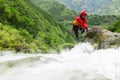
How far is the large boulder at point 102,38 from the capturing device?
2487 cm

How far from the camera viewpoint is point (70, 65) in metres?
18.4

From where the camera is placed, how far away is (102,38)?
2711 centimetres

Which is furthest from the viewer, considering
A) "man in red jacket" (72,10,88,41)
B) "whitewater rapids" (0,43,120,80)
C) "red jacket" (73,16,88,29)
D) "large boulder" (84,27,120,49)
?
"red jacket" (73,16,88,29)

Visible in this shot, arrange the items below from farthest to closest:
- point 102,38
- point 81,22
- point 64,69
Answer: point 81,22 < point 102,38 < point 64,69

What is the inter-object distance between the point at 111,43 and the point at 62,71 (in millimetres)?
8859

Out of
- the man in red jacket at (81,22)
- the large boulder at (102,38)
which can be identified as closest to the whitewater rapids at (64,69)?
the large boulder at (102,38)

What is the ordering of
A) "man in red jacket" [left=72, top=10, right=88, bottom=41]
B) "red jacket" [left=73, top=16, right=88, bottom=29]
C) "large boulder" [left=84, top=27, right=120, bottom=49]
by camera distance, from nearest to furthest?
"large boulder" [left=84, top=27, right=120, bottom=49] → "man in red jacket" [left=72, top=10, right=88, bottom=41] → "red jacket" [left=73, top=16, right=88, bottom=29]

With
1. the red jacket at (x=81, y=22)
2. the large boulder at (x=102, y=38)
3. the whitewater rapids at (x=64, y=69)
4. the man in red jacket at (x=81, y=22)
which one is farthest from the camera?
the red jacket at (x=81, y=22)

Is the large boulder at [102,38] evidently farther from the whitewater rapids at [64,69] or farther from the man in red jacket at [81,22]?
the whitewater rapids at [64,69]

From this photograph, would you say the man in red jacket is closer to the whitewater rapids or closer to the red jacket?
the red jacket

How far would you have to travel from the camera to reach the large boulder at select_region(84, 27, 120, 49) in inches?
979

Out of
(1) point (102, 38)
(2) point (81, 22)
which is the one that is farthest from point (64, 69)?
(2) point (81, 22)

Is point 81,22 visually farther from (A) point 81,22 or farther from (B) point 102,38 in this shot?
(B) point 102,38

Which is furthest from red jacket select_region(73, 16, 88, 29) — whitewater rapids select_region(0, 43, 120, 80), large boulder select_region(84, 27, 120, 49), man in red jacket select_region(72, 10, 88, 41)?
whitewater rapids select_region(0, 43, 120, 80)
